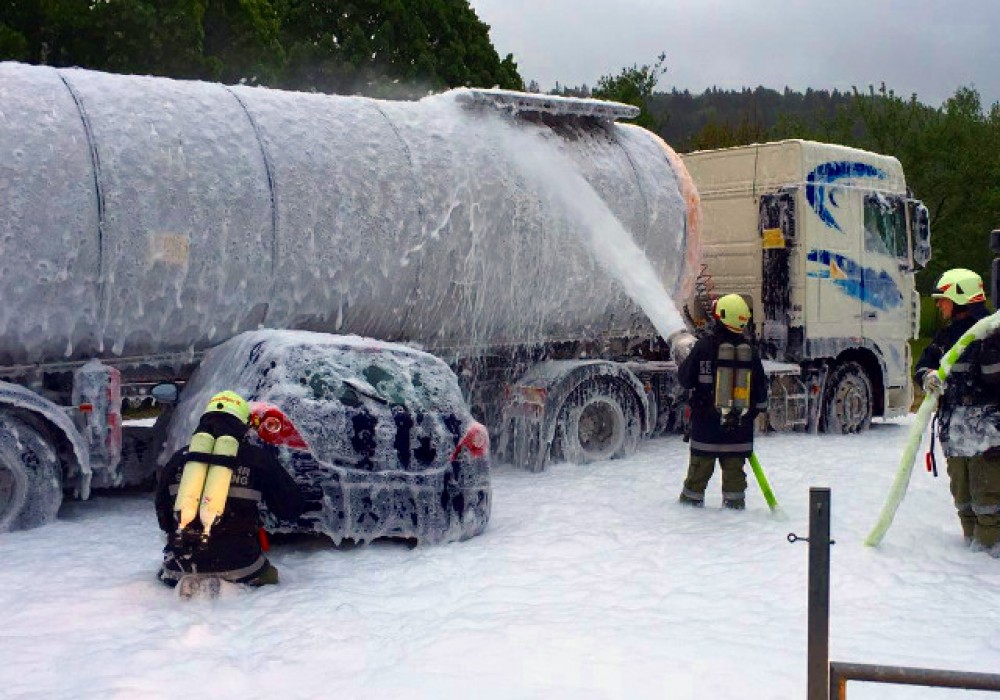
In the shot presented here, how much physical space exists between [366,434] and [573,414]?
4304 millimetres

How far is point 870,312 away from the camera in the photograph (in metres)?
14.8

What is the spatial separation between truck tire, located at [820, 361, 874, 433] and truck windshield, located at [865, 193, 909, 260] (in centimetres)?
150

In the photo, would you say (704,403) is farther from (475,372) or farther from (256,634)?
(256,634)

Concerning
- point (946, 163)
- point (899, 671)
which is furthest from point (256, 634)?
point (946, 163)

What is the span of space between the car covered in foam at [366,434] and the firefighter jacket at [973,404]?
317 centimetres

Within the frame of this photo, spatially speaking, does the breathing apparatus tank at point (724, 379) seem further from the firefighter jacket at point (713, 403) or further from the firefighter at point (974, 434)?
the firefighter at point (974, 434)

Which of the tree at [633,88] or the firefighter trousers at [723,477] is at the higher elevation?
the tree at [633,88]

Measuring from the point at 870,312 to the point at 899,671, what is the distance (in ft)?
39.2

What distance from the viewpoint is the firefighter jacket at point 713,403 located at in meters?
9.27

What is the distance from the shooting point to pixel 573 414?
11703 millimetres

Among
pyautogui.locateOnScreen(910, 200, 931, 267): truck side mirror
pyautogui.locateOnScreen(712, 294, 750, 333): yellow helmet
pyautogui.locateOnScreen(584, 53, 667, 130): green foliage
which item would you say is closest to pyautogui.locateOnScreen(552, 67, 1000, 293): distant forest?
pyautogui.locateOnScreen(584, 53, 667, 130): green foliage

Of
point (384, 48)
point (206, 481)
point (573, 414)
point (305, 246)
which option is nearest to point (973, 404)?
point (573, 414)

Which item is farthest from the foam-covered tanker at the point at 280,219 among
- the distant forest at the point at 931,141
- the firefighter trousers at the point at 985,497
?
the distant forest at the point at 931,141

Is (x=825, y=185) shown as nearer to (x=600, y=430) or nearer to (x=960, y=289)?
(x=600, y=430)
